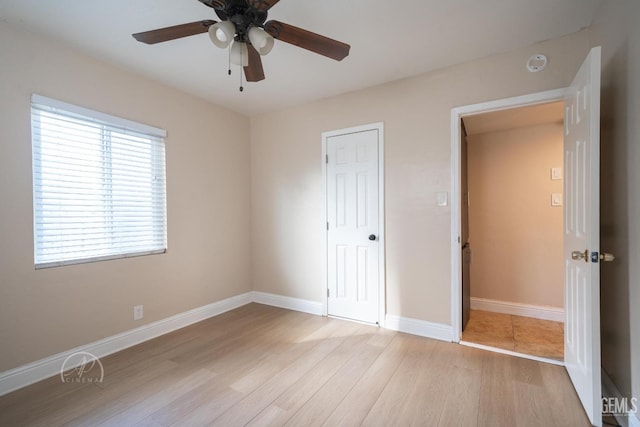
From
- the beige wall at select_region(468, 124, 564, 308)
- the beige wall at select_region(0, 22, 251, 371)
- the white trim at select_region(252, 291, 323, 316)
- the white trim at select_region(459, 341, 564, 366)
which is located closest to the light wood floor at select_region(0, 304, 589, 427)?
the white trim at select_region(459, 341, 564, 366)

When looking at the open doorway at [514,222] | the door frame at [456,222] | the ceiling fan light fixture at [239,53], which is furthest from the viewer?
the open doorway at [514,222]

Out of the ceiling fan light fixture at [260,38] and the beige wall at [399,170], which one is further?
the beige wall at [399,170]

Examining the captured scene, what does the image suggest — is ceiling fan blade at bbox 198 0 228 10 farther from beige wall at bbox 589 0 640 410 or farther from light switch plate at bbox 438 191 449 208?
light switch plate at bbox 438 191 449 208

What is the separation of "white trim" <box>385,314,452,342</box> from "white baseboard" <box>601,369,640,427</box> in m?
1.01

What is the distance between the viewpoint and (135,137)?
2.70m

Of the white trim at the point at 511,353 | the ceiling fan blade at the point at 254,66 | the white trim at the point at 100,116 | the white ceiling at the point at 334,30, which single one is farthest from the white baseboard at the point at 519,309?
the white trim at the point at 100,116

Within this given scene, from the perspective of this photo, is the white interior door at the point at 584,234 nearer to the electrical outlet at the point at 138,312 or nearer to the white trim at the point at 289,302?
the white trim at the point at 289,302

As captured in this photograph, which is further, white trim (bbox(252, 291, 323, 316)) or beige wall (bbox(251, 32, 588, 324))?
white trim (bbox(252, 291, 323, 316))

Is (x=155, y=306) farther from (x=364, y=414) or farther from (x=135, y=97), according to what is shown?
(x=364, y=414)

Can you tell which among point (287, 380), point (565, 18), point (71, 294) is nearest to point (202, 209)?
point (71, 294)

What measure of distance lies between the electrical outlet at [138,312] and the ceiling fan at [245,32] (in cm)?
225

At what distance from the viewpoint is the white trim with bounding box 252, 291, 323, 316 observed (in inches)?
134

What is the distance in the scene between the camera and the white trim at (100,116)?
6.96 feet

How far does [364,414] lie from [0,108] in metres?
3.10
